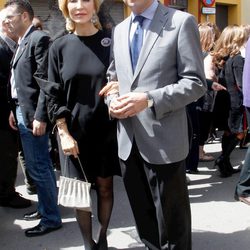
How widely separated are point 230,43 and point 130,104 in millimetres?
3003

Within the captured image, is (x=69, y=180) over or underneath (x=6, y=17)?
underneath

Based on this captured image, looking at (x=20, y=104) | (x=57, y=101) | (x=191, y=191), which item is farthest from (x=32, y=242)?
(x=191, y=191)

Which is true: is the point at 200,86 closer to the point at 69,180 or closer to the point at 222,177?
the point at 69,180

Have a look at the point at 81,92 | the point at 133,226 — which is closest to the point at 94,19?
the point at 81,92

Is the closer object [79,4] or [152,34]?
[152,34]

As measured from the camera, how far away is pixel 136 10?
2.30m

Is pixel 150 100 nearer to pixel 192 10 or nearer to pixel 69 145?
pixel 69 145

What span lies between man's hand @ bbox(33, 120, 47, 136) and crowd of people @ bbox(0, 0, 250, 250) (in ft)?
0.03

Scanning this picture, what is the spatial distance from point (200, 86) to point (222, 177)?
9.48ft

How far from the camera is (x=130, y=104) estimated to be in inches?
84.5

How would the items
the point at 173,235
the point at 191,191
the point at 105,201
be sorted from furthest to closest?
the point at 191,191 → the point at 105,201 → the point at 173,235

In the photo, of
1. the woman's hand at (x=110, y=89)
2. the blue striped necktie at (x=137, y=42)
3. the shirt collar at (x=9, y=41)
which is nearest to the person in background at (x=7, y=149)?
the shirt collar at (x=9, y=41)

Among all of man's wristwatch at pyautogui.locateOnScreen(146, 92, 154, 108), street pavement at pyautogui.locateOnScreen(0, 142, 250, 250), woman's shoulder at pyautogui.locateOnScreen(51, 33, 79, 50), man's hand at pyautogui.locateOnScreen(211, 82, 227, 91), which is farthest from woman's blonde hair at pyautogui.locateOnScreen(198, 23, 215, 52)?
man's wristwatch at pyautogui.locateOnScreen(146, 92, 154, 108)

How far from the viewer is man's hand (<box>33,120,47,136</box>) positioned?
9.81 feet
